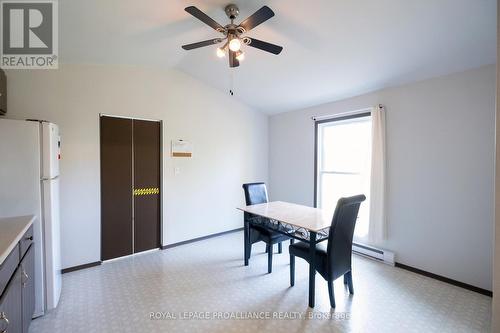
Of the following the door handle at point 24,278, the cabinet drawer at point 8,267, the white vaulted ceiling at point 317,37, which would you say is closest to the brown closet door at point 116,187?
the white vaulted ceiling at point 317,37

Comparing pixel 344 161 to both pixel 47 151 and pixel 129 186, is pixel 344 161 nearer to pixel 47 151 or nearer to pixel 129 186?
pixel 129 186

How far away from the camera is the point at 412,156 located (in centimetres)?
290

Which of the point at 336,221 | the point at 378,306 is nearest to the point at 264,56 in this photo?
the point at 336,221

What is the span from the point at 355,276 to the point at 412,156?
1.64m

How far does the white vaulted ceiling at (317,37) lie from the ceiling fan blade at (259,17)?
1.54 ft

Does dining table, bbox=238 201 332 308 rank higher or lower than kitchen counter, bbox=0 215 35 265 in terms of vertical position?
lower

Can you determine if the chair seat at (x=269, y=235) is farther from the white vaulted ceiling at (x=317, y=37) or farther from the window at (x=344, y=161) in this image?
the white vaulted ceiling at (x=317, y=37)

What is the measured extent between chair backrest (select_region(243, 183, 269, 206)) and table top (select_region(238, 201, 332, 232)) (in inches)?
10.8

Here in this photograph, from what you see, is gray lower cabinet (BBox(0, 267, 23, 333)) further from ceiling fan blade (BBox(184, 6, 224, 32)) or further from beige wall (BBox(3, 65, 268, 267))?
ceiling fan blade (BBox(184, 6, 224, 32))

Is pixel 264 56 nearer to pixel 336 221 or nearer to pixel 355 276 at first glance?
pixel 336 221

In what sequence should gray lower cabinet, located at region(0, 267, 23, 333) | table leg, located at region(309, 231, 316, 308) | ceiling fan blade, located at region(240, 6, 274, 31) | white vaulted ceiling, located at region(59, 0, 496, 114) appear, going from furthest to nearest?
1. table leg, located at region(309, 231, 316, 308)
2. white vaulted ceiling, located at region(59, 0, 496, 114)
3. ceiling fan blade, located at region(240, 6, 274, 31)
4. gray lower cabinet, located at region(0, 267, 23, 333)

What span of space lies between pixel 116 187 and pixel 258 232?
2.06 meters

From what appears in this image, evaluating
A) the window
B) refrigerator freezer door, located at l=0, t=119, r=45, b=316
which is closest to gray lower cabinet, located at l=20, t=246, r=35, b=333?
refrigerator freezer door, located at l=0, t=119, r=45, b=316

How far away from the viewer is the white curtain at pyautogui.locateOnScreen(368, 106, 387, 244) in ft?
10.2
